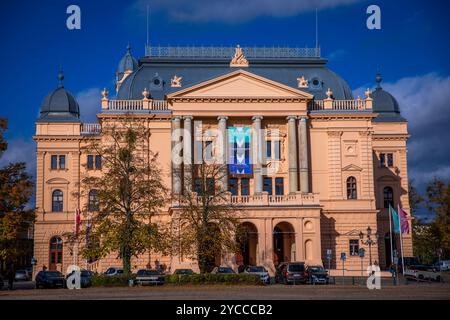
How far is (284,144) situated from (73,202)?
24.4m

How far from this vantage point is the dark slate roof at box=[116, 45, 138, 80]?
113562 millimetres

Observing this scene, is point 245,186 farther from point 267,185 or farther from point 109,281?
point 109,281

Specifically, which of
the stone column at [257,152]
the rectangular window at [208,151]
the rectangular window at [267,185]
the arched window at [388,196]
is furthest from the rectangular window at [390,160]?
the rectangular window at [208,151]

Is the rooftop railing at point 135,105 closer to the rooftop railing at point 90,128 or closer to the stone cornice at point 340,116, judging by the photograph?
the rooftop railing at point 90,128

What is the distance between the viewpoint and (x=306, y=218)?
7512 centimetres

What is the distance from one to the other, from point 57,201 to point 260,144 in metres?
24.1

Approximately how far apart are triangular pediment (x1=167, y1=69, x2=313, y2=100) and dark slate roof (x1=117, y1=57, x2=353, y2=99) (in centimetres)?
436

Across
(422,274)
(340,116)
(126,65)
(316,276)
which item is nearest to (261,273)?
(316,276)

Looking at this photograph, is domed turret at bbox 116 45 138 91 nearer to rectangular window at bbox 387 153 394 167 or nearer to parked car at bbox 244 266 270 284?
rectangular window at bbox 387 153 394 167

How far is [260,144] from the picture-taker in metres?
81.2

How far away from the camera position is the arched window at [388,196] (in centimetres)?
9181

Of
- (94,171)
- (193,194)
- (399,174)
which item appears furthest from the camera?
(399,174)
